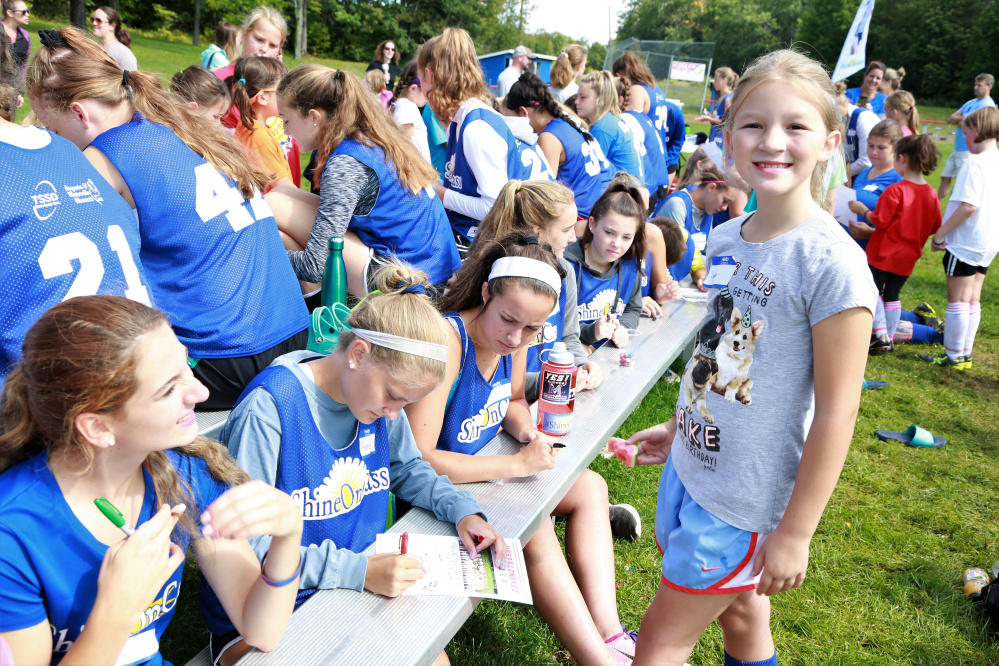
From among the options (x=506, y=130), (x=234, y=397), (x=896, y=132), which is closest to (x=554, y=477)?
(x=234, y=397)

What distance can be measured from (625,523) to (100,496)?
8.05 feet

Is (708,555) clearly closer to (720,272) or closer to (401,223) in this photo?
(720,272)

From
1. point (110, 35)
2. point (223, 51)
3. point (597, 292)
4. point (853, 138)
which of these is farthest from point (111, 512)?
point (853, 138)

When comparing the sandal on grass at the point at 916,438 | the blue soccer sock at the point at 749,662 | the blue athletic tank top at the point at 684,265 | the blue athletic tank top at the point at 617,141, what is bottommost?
the sandal on grass at the point at 916,438

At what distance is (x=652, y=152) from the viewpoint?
738cm

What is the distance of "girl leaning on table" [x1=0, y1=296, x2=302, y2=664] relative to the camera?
1277 millimetres

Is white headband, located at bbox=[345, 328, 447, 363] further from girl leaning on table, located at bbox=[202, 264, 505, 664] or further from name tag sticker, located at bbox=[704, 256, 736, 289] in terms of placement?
name tag sticker, located at bbox=[704, 256, 736, 289]

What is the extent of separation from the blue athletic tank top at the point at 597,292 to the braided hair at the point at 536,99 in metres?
1.82

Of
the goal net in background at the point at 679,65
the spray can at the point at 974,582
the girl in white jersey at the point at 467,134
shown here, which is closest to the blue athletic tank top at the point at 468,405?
the girl in white jersey at the point at 467,134

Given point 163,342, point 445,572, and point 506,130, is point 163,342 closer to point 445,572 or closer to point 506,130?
point 445,572

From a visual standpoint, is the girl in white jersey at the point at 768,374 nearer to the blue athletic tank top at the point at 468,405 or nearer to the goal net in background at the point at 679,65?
the blue athletic tank top at the point at 468,405

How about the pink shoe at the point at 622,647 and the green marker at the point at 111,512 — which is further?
the pink shoe at the point at 622,647

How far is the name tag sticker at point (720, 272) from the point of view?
5.83 ft

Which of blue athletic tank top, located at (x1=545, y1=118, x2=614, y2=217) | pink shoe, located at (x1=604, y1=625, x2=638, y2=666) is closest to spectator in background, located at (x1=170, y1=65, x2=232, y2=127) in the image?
blue athletic tank top, located at (x1=545, y1=118, x2=614, y2=217)
